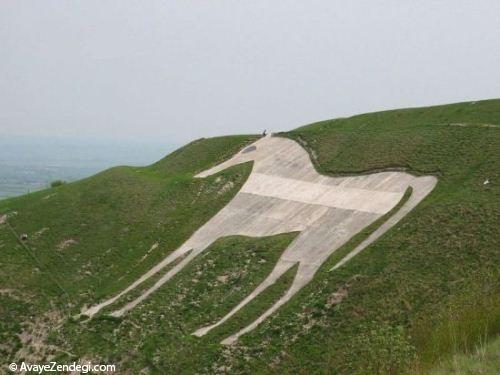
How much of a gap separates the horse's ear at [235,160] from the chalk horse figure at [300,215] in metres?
3.92

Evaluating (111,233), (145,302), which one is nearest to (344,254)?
(145,302)

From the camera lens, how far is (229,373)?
82.9ft

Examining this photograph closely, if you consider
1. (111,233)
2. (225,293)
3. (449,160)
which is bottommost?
(225,293)

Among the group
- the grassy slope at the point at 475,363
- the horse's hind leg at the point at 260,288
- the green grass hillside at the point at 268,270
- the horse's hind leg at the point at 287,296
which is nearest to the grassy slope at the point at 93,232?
the green grass hillside at the point at 268,270

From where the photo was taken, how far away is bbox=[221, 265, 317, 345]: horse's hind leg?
27697 mm

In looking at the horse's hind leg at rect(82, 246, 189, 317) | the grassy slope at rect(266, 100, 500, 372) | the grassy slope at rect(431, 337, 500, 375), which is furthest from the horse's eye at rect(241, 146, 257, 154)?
the grassy slope at rect(431, 337, 500, 375)

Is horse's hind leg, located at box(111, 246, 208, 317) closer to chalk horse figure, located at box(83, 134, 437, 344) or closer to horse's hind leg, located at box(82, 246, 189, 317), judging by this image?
chalk horse figure, located at box(83, 134, 437, 344)

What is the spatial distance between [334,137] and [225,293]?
2588 centimetres

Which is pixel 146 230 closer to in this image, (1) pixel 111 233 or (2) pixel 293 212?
(1) pixel 111 233

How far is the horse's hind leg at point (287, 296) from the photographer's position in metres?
27.7

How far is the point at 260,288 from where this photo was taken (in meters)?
31.5

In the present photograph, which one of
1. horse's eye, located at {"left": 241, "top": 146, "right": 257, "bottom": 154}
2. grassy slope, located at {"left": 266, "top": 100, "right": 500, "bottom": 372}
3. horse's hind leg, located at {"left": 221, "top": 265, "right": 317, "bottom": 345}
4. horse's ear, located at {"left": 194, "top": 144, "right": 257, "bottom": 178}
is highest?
horse's eye, located at {"left": 241, "top": 146, "right": 257, "bottom": 154}

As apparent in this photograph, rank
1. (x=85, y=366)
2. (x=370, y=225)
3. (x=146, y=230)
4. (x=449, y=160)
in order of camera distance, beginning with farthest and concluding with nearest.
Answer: (x=146, y=230), (x=449, y=160), (x=370, y=225), (x=85, y=366)

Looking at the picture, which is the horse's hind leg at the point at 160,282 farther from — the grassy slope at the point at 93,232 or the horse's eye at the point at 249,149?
the horse's eye at the point at 249,149
